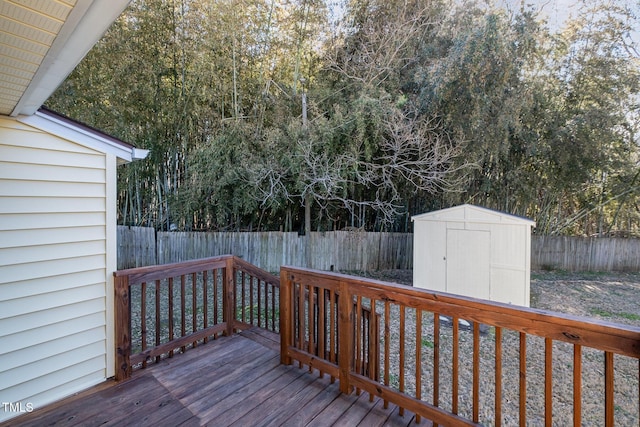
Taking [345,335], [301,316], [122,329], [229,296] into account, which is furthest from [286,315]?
[122,329]

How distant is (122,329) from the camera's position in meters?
2.24

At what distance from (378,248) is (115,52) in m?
6.48

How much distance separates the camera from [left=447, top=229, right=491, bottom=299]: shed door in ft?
16.1

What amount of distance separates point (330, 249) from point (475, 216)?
3162mm

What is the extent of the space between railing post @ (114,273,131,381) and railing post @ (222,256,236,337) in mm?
860

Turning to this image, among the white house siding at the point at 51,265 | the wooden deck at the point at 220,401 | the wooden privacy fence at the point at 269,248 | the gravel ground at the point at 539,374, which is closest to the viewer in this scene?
the wooden deck at the point at 220,401

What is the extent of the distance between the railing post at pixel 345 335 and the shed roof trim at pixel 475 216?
3.81m

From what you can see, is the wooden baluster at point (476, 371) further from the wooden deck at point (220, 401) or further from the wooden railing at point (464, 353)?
the wooden deck at point (220, 401)

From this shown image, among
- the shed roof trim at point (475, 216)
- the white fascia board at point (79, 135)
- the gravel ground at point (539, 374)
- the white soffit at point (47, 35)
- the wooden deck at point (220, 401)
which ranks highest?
the white soffit at point (47, 35)

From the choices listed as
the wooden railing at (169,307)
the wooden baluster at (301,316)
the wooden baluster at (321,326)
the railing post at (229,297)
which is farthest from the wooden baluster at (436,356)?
the railing post at (229,297)

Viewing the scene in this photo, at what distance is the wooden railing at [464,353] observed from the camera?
126 centimetres

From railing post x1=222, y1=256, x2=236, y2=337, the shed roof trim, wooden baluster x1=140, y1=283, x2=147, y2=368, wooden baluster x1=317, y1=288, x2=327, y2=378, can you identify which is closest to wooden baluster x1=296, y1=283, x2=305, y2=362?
wooden baluster x1=317, y1=288, x2=327, y2=378

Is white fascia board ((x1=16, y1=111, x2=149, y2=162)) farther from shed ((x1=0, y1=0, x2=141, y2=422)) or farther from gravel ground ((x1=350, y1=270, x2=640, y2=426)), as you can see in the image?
gravel ground ((x1=350, y1=270, x2=640, y2=426))

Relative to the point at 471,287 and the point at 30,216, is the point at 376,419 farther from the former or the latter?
the point at 471,287
